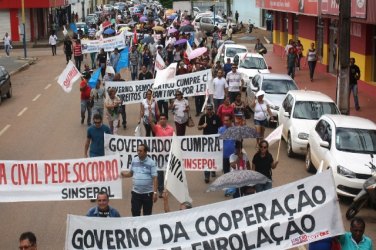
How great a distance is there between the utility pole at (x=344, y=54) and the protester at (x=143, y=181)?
12221 mm

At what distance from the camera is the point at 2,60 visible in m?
46.8

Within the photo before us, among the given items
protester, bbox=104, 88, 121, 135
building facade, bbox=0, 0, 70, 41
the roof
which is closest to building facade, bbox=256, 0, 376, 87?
the roof

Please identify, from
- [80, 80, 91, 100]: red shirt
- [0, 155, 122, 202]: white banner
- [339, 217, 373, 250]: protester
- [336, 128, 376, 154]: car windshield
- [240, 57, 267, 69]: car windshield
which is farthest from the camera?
[240, 57, 267, 69]: car windshield

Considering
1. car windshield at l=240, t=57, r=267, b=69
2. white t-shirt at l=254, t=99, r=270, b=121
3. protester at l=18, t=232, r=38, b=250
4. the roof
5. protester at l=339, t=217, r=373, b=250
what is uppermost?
protester at l=18, t=232, r=38, b=250

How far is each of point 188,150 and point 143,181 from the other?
3.30m

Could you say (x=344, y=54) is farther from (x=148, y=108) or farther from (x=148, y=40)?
(x=148, y=40)

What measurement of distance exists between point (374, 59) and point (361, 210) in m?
15.4

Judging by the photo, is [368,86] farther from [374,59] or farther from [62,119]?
[62,119]

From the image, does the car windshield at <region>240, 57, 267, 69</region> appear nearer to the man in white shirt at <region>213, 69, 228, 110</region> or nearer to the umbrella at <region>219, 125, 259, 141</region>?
the man in white shirt at <region>213, 69, 228, 110</region>

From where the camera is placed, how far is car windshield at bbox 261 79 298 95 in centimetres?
2398

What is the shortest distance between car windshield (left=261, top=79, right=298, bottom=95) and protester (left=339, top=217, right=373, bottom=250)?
14954mm

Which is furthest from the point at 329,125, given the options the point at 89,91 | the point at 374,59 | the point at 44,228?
the point at 374,59

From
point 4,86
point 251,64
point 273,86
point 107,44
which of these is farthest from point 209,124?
point 107,44

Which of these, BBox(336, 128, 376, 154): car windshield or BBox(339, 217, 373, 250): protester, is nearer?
BBox(339, 217, 373, 250): protester
